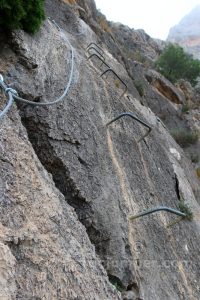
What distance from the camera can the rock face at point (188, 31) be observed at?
337ft

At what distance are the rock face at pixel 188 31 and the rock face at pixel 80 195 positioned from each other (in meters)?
89.2

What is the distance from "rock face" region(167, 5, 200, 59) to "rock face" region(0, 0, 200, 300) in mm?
89230

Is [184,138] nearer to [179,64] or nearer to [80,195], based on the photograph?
[80,195]

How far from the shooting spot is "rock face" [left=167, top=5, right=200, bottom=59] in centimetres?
10275

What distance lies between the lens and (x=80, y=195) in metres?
5.39

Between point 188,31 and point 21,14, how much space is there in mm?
111169

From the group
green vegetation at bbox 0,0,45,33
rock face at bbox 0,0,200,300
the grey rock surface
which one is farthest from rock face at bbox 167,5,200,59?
the grey rock surface

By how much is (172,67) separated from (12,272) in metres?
31.4

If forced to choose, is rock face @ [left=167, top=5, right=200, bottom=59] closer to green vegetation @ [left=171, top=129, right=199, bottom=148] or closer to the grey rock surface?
green vegetation @ [left=171, top=129, right=199, bottom=148]

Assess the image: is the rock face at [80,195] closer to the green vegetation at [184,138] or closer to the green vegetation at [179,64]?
the green vegetation at [184,138]

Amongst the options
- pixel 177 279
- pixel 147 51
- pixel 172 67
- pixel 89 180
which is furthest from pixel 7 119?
pixel 147 51

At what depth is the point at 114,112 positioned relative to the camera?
8.00 metres

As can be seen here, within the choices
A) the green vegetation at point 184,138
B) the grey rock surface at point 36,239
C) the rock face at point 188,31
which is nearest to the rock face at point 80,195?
the grey rock surface at point 36,239

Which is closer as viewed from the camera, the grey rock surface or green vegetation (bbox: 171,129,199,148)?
the grey rock surface
